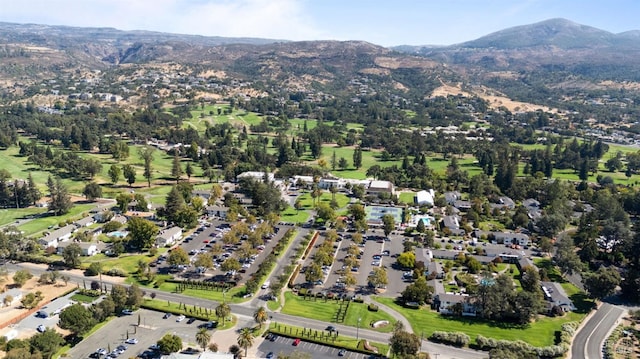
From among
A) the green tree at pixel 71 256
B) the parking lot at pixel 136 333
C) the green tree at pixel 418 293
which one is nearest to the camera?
the parking lot at pixel 136 333

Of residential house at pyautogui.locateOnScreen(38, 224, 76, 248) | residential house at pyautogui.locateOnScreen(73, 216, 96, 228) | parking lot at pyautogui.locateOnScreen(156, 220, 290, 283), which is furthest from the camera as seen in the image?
residential house at pyautogui.locateOnScreen(73, 216, 96, 228)

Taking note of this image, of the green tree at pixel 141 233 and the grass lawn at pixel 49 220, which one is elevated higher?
the green tree at pixel 141 233

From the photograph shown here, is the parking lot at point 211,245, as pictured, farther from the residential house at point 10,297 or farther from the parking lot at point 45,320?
the residential house at point 10,297

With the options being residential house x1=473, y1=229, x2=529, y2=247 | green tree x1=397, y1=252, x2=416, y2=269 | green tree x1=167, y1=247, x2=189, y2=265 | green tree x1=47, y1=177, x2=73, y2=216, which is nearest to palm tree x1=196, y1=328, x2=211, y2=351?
green tree x1=167, y1=247, x2=189, y2=265

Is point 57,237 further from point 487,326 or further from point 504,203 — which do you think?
point 504,203

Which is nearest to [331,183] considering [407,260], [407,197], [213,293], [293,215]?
[407,197]

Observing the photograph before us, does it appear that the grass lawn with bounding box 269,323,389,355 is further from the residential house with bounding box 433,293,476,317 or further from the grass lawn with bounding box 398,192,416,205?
the grass lawn with bounding box 398,192,416,205

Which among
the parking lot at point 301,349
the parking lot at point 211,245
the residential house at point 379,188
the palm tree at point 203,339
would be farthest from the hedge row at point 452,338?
the residential house at point 379,188
